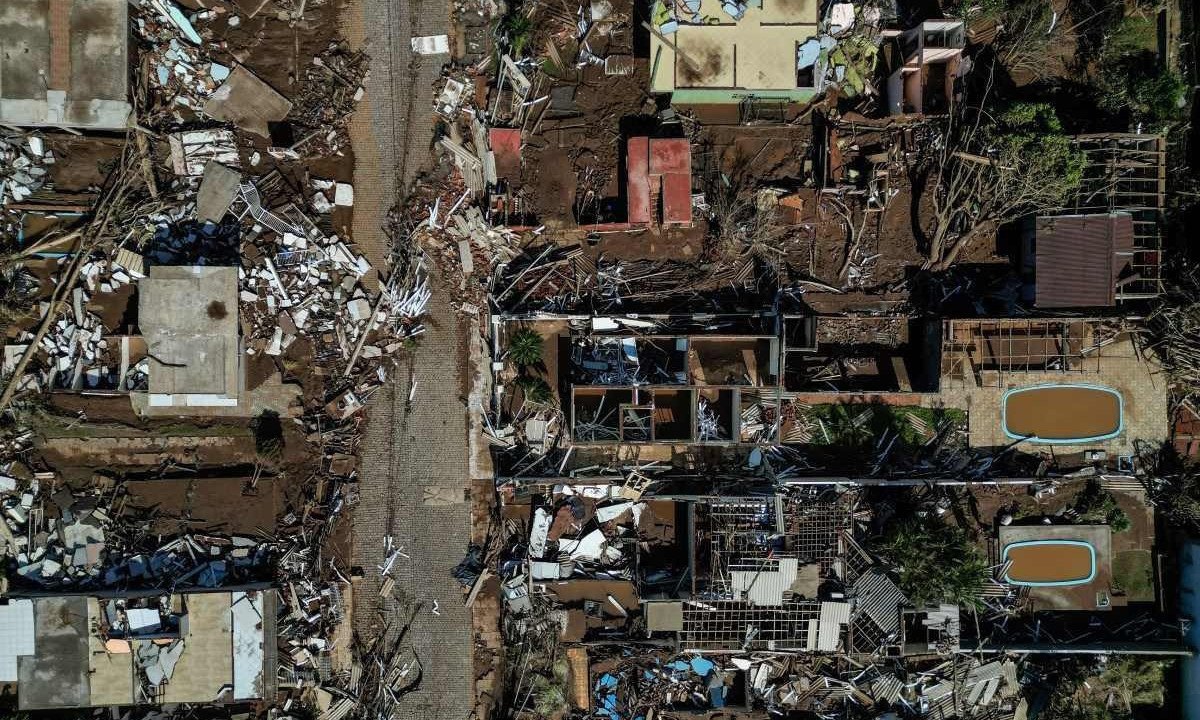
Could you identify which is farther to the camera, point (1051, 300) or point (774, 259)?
point (774, 259)

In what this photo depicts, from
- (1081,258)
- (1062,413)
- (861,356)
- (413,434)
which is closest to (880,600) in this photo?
(861,356)

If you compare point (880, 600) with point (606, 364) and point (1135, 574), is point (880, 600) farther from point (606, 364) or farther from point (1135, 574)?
point (606, 364)

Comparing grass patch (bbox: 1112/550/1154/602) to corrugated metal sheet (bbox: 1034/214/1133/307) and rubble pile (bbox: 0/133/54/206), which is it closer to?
corrugated metal sheet (bbox: 1034/214/1133/307)

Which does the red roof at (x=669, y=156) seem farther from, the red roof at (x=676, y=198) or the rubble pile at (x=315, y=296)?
the rubble pile at (x=315, y=296)

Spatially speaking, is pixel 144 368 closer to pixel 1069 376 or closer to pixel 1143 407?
pixel 1069 376

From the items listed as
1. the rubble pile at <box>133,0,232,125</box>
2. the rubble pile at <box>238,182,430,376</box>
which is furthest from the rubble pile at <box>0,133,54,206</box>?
the rubble pile at <box>238,182,430,376</box>

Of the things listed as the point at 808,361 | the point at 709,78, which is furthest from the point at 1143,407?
the point at 709,78

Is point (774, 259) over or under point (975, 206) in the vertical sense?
under
